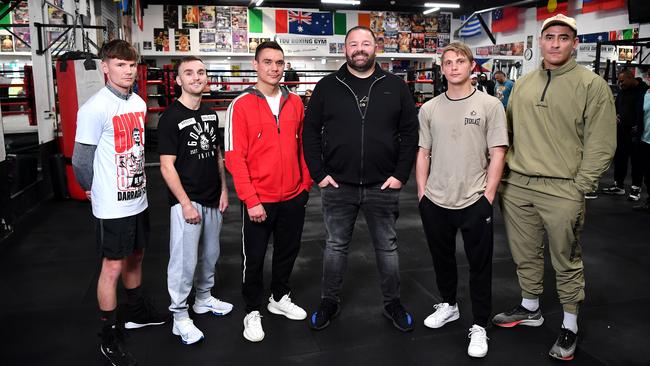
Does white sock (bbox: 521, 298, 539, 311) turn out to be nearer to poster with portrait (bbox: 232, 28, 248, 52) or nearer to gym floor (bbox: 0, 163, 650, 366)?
gym floor (bbox: 0, 163, 650, 366)

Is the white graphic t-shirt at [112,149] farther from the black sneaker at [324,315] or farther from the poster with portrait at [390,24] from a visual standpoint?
the poster with portrait at [390,24]

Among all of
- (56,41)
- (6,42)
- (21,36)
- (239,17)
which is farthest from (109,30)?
(239,17)

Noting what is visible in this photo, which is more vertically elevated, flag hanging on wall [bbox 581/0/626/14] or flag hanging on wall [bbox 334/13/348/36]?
flag hanging on wall [bbox 334/13/348/36]

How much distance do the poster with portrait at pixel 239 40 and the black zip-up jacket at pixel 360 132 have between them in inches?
521

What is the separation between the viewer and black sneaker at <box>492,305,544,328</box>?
2547 millimetres

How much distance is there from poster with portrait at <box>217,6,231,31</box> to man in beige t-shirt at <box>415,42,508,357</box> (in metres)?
13.6

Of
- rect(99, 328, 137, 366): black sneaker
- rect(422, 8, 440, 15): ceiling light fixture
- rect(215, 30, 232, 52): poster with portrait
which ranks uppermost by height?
rect(422, 8, 440, 15): ceiling light fixture

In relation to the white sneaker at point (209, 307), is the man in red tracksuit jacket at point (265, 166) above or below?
above

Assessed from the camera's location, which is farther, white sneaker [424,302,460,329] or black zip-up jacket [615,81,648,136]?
black zip-up jacket [615,81,648,136]

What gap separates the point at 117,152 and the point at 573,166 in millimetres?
2019

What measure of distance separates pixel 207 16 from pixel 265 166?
13.6 meters

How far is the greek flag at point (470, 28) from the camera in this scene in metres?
15.8

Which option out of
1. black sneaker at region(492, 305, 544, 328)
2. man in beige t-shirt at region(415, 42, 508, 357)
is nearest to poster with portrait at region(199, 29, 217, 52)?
man in beige t-shirt at region(415, 42, 508, 357)

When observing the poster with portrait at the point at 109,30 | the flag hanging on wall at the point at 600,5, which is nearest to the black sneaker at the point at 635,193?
the flag hanging on wall at the point at 600,5
